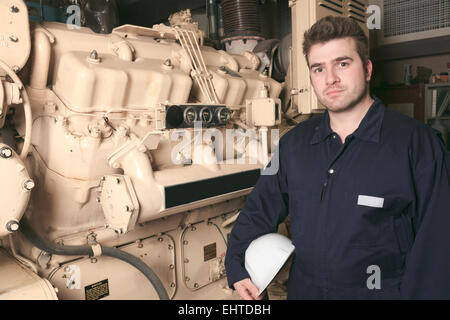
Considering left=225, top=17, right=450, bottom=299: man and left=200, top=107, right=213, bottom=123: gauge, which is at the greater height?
left=200, top=107, right=213, bottom=123: gauge

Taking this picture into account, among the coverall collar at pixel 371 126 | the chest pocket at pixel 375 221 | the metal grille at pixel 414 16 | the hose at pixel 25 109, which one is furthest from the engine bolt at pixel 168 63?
the metal grille at pixel 414 16

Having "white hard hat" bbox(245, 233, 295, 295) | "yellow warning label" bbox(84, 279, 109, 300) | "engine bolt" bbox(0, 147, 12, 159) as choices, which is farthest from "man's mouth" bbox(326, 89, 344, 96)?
"yellow warning label" bbox(84, 279, 109, 300)

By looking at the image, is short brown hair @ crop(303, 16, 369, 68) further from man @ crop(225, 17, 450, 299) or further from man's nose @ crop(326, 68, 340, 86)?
man's nose @ crop(326, 68, 340, 86)

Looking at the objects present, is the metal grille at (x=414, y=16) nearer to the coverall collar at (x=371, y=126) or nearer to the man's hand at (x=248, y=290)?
the coverall collar at (x=371, y=126)

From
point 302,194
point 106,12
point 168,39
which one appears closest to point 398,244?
point 302,194

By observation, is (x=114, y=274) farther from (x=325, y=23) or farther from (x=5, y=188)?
(x=325, y=23)

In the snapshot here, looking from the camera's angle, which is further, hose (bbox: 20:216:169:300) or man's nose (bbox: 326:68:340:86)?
hose (bbox: 20:216:169:300)

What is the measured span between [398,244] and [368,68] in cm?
60

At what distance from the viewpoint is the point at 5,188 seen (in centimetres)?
136

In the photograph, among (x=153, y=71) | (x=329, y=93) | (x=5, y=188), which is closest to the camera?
(x=329, y=93)

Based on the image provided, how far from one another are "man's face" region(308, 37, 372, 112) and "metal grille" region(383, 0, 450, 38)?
1789mm

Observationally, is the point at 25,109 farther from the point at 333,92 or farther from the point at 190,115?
the point at 333,92

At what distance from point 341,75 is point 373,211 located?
18.0 inches

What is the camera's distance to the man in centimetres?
111
